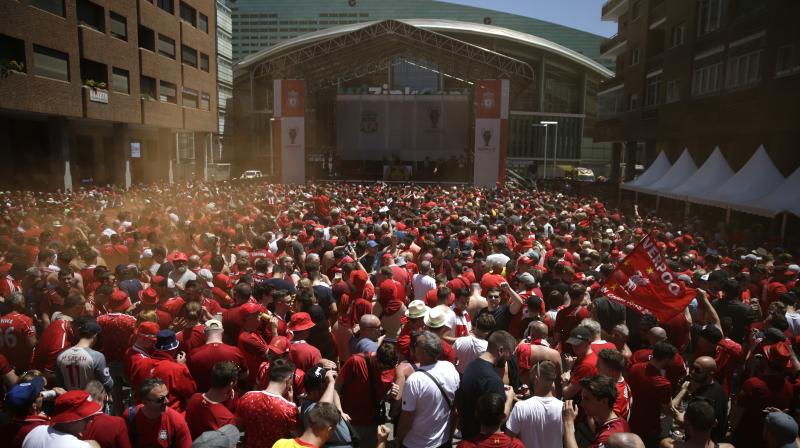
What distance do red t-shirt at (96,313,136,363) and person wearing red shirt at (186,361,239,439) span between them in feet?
6.42

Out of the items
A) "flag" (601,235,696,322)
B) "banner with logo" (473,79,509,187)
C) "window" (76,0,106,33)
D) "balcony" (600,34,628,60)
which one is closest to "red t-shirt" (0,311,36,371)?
"flag" (601,235,696,322)

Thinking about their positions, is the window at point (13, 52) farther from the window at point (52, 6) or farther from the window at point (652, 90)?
the window at point (652, 90)

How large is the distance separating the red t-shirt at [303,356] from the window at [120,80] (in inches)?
1089

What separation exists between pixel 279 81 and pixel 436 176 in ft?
41.7

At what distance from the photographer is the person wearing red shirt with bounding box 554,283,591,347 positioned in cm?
579

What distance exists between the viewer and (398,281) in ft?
23.2

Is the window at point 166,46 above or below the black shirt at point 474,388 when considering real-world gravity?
above

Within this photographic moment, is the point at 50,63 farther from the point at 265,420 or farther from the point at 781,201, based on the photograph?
the point at 781,201

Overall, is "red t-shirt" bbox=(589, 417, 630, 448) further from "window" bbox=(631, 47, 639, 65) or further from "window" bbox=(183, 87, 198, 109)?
"window" bbox=(183, 87, 198, 109)

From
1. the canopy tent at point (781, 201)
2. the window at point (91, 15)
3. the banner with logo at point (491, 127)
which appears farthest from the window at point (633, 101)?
the window at point (91, 15)

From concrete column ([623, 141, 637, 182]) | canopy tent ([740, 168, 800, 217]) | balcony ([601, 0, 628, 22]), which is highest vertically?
balcony ([601, 0, 628, 22])

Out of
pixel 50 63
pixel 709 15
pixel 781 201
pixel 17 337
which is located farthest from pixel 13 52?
pixel 709 15

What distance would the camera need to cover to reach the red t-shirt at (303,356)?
4.57m

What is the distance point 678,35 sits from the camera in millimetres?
29781
